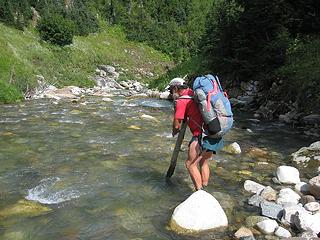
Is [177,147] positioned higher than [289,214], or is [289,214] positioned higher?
[177,147]

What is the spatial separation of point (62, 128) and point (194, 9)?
74.4 metres

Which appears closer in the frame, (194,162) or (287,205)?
(287,205)

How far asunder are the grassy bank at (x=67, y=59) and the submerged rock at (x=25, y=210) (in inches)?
595

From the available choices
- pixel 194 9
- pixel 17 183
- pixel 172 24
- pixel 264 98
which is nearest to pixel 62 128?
pixel 17 183

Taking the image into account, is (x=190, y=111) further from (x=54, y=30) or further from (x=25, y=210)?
(x=54, y=30)

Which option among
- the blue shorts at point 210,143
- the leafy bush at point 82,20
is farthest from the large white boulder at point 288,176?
the leafy bush at point 82,20

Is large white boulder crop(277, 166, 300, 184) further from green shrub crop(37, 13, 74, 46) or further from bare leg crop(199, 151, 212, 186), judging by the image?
green shrub crop(37, 13, 74, 46)

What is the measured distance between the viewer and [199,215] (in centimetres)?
670

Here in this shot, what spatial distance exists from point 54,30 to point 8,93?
1839 centimetres

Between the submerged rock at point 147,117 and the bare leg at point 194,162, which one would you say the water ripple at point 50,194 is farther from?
the submerged rock at point 147,117

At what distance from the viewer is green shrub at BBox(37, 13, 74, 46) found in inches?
1517

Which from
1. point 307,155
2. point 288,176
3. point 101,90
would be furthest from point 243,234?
point 101,90

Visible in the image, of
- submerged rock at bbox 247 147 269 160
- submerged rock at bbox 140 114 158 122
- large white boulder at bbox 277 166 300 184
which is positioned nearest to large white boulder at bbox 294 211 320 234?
large white boulder at bbox 277 166 300 184

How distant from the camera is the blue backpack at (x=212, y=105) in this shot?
7.17 m
